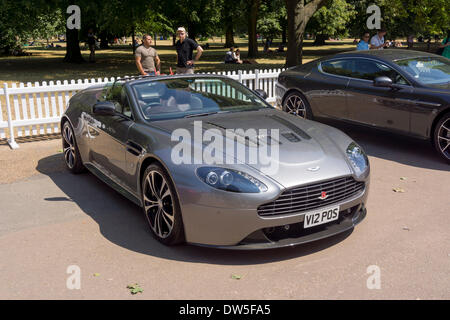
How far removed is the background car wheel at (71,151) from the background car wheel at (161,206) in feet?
8.09

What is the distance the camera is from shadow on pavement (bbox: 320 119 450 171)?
773 cm

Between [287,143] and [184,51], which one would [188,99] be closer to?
[287,143]

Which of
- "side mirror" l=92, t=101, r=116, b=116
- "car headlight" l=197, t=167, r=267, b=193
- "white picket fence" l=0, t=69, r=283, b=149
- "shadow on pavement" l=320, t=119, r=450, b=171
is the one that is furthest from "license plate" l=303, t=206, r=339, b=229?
"white picket fence" l=0, t=69, r=283, b=149

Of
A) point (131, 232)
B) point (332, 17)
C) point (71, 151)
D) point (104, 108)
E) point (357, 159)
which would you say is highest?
point (332, 17)

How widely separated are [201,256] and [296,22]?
16.7 meters

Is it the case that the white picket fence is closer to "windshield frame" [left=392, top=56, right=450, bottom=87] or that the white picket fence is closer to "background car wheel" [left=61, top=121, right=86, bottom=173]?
A: "background car wheel" [left=61, top=121, right=86, bottom=173]

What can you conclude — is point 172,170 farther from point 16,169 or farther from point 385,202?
point 16,169

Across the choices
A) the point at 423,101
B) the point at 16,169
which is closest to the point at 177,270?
the point at 16,169

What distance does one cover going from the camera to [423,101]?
769cm

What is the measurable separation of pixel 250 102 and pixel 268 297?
2.89 metres

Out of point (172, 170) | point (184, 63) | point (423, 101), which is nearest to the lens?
point (172, 170)

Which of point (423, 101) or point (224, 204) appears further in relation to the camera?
point (423, 101)

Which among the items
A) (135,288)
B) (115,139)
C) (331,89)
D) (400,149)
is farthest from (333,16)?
(135,288)

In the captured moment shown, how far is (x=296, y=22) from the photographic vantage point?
65.0ft
